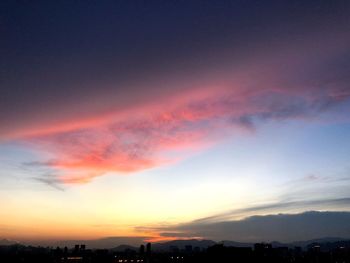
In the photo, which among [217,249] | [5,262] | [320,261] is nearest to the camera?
[5,262]

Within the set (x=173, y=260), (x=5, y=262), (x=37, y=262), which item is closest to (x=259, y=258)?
(x=173, y=260)

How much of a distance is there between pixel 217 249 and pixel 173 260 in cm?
3103

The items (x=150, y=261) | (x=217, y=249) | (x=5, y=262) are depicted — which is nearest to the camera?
(x=5, y=262)

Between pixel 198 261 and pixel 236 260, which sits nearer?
pixel 236 260

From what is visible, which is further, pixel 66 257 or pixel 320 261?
pixel 320 261

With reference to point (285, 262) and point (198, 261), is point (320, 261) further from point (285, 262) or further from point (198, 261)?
point (198, 261)

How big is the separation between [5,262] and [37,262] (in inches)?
508

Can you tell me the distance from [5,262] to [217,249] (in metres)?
91.7

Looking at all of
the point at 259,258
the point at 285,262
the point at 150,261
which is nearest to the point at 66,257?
the point at 150,261

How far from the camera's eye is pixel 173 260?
Answer: 17225 cm

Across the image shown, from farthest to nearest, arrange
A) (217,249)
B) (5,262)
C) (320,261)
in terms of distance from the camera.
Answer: (320,261) → (217,249) → (5,262)

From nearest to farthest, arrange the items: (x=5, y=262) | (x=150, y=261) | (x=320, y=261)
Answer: (x=5, y=262) → (x=150, y=261) → (x=320, y=261)

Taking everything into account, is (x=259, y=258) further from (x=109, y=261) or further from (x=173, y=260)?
(x=109, y=261)

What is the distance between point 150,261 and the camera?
543ft
